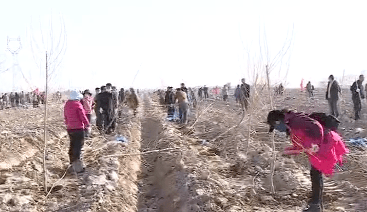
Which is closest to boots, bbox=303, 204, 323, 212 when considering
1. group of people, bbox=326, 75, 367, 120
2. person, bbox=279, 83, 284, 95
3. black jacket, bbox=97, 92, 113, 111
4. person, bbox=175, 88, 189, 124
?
person, bbox=279, 83, 284, 95

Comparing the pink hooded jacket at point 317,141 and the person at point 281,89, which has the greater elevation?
the person at point 281,89

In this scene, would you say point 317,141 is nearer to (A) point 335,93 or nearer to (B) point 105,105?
(B) point 105,105

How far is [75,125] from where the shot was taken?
7.20 m

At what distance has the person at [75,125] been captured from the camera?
7.18 m

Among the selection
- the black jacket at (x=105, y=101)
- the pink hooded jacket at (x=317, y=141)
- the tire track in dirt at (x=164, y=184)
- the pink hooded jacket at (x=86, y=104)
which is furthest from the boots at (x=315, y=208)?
the black jacket at (x=105, y=101)

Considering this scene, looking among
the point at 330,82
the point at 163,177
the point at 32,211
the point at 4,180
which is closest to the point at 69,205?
the point at 32,211

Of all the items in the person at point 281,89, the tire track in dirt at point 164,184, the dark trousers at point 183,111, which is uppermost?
the person at point 281,89

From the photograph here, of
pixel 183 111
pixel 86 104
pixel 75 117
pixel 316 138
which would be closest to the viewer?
pixel 316 138

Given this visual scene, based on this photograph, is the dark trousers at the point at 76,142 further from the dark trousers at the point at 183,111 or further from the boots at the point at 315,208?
the dark trousers at the point at 183,111

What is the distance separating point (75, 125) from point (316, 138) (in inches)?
158

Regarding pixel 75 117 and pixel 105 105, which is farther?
pixel 105 105

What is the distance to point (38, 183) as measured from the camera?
6.52m

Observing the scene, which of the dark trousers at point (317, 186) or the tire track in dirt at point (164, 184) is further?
the tire track in dirt at point (164, 184)

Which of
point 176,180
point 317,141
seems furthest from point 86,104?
point 317,141
